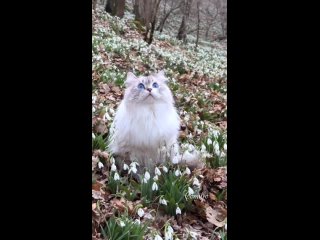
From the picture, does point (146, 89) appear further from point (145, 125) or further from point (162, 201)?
point (162, 201)

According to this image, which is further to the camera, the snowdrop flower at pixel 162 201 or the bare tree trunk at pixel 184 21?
the bare tree trunk at pixel 184 21

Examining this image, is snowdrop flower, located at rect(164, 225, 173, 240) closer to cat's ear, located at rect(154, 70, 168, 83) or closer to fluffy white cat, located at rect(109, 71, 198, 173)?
fluffy white cat, located at rect(109, 71, 198, 173)

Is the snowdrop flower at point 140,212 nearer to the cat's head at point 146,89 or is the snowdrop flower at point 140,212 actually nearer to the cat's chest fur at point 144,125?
the cat's chest fur at point 144,125

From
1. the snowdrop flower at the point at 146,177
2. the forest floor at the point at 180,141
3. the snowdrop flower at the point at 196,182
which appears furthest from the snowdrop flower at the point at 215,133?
the snowdrop flower at the point at 146,177

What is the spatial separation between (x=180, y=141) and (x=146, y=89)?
1.04 feet

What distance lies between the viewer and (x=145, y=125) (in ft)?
8.79

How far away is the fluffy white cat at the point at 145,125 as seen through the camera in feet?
8.69

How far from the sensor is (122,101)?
2.69m

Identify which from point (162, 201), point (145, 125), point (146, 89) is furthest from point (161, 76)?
point (162, 201)

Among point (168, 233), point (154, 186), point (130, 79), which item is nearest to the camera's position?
point (168, 233)

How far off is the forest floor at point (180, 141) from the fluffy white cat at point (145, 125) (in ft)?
0.14
